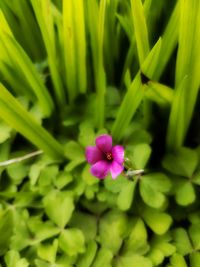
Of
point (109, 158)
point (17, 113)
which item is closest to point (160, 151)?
point (109, 158)

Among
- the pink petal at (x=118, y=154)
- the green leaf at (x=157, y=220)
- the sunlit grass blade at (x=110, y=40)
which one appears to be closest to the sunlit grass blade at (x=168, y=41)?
the sunlit grass blade at (x=110, y=40)

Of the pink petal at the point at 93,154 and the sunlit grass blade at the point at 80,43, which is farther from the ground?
the sunlit grass blade at the point at 80,43

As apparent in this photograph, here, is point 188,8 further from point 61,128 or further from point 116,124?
point 61,128

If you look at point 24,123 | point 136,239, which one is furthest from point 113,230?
point 24,123

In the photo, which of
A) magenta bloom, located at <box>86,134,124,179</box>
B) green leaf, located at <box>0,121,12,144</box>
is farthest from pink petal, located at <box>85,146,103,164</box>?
green leaf, located at <box>0,121,12,144</box>

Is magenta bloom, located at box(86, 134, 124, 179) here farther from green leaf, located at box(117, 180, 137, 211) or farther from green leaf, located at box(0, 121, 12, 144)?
green leaf, located at box(0, 121, 12, 144)

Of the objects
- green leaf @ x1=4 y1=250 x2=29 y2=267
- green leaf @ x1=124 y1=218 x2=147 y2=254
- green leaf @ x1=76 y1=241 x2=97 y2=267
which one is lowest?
green leaf @ x1=124 y1=218 x2=147 y2=254

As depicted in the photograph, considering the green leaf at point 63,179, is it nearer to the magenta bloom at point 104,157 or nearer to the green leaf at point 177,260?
Answer: the magenta bloom at point 104,157

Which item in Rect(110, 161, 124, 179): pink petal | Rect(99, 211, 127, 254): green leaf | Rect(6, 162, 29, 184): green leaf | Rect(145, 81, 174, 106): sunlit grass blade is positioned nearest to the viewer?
Rect(110, 161, 124, 179): pink petal
